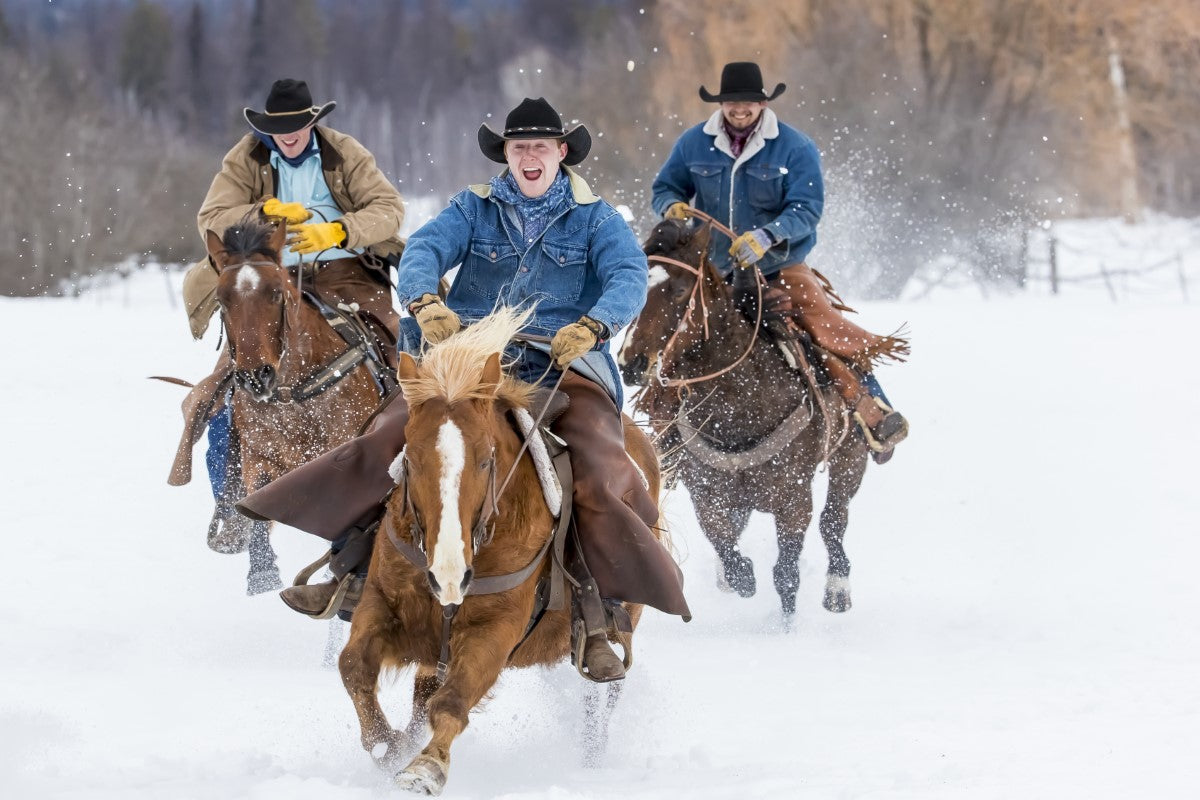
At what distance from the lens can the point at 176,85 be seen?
2789cm

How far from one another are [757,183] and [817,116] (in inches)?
732

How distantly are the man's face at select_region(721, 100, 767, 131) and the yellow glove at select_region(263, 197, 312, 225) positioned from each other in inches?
88.5

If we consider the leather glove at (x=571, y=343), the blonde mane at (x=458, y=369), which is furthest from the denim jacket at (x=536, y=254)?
the blonde mane at (x=458, y=369)

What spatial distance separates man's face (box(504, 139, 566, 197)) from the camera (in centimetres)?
486

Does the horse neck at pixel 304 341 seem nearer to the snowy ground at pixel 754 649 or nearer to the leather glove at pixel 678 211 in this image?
the snowy ground at pixel 754 649

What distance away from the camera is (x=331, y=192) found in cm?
720

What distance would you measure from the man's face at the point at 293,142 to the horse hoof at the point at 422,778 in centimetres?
400

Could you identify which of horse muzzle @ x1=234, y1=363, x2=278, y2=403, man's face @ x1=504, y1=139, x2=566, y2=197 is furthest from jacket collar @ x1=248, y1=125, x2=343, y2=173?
man's face @ x1=504, y1=139, x2=566, y2=197

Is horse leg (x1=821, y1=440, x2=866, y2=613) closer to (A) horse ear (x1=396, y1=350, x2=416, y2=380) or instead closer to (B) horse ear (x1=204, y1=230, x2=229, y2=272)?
(B) horse ear (x1=204, y1=230, x2=229, y2=272)

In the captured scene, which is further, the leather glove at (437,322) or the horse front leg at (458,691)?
the leather glove at (437,322)

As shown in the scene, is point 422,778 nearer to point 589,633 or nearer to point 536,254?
point 589,633

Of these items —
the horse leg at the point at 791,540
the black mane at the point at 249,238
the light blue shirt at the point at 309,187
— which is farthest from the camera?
the horse leg at the point at 791,540

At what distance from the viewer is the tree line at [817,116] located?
24.0 m

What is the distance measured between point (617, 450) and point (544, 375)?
0.40 m
